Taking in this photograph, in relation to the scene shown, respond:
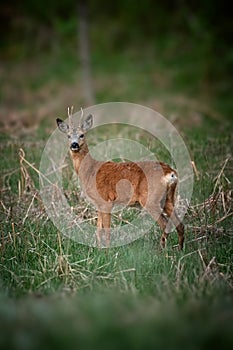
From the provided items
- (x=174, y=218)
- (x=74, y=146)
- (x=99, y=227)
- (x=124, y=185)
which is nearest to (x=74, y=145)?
(x=74, y=146)

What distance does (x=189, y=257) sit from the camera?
730 cm

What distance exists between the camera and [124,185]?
8125 mm

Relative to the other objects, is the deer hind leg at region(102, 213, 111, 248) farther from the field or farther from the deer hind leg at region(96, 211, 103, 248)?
the field

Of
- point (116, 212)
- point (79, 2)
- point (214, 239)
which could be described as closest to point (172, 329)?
point (214, 239)

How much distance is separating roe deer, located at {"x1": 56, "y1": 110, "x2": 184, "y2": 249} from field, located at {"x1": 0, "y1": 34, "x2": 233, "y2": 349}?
21 centimetres

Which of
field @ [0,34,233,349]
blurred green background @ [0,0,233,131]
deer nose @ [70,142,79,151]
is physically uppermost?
blurred green background @ [0,0,233,131]

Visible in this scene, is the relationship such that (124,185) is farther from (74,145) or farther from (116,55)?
(116,55)

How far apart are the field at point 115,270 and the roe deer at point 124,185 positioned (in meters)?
0.21

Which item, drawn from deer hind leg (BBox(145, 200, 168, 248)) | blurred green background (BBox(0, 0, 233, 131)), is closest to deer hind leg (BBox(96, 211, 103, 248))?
deer hind leg (BBox(145, 200, 168, 248))

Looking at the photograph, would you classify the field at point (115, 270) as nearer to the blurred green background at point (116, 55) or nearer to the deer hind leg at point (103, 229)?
the deer hind leg at point (103, 229)

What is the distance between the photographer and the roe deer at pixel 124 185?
781cm

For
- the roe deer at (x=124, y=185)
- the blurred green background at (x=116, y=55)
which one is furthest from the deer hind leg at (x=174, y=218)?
the blurred green background at (x=116, y=55)

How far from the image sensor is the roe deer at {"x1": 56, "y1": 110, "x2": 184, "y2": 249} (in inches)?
307

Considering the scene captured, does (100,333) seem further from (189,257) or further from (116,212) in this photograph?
(116,212)
